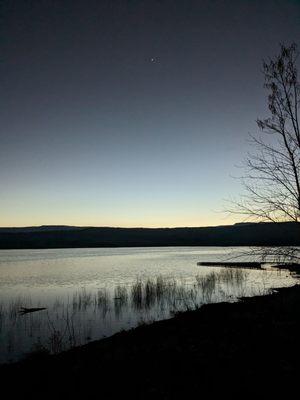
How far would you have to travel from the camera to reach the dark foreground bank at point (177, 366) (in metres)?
7.86

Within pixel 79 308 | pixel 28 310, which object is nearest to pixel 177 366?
pixel 79 308

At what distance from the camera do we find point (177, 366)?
9445 millimetres

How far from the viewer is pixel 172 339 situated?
12945mm

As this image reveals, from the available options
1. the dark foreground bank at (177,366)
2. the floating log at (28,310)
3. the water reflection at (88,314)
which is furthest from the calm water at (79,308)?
the dark foreground bank at (177,366)

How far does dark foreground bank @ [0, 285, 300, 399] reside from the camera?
25.8 ft

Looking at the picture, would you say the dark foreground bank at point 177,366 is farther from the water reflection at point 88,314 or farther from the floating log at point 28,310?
the floating log at point 28,310

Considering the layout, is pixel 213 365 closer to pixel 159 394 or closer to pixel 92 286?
pixel 159 394

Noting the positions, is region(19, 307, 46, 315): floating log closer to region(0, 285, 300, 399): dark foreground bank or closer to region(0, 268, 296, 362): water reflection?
region(0, 268, 296, 362): water reflection

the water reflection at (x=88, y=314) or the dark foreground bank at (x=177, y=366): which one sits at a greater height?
the dark foreground bank at (x=177, y=366)

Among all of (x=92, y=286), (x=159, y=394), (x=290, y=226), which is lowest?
(x=92, y=286)

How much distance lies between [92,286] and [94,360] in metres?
31.4

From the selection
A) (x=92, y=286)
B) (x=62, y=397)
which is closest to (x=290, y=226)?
(x=62, y=397)

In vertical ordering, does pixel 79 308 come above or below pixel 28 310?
below

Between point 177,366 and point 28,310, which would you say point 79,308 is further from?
point 177,366
